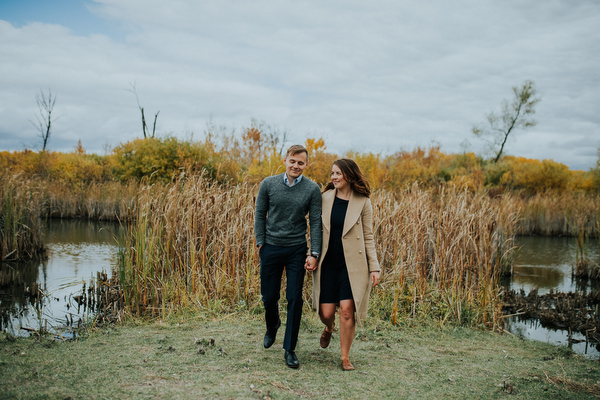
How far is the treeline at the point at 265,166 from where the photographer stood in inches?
606

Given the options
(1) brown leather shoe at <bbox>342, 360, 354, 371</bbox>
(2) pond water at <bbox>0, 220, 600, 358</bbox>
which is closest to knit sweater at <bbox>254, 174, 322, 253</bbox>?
(1) brown leather shoe at <bbox>342, 360, 354, 371</bbox>

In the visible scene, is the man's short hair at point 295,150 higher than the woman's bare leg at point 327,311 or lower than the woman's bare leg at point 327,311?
higher

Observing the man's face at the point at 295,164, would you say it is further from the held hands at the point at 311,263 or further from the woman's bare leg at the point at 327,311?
the woman's bare leg at the point at 327,311

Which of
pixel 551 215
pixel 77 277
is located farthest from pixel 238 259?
pixel 551 215

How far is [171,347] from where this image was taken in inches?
138

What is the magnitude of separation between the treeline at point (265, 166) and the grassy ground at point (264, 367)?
9.34 m

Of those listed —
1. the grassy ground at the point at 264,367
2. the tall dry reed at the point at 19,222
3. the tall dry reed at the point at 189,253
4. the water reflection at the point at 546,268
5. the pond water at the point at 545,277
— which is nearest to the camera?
the grassy ground at the point at 264,367

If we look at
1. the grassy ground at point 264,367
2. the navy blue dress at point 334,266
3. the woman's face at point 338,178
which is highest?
the woman's face at point 338,178

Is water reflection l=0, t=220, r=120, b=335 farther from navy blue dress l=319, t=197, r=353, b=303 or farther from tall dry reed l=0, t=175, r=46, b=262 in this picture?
navy blue dress l=319, t=197, r=353, b=303

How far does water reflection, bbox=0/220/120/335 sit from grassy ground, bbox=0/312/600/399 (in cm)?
130

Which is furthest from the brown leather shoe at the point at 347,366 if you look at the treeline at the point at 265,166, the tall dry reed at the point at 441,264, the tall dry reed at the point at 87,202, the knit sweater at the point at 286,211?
the tall dry reed at the point at 87,202

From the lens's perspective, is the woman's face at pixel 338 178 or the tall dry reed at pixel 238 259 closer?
the woman's face at pixel 338 178

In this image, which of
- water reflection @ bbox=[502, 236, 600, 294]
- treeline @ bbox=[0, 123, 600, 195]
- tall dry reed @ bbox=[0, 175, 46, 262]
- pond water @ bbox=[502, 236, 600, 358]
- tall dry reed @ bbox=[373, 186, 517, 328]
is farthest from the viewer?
treeline @ bbox=[0, 123, 600, 195]

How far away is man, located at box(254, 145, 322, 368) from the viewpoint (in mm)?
3211
